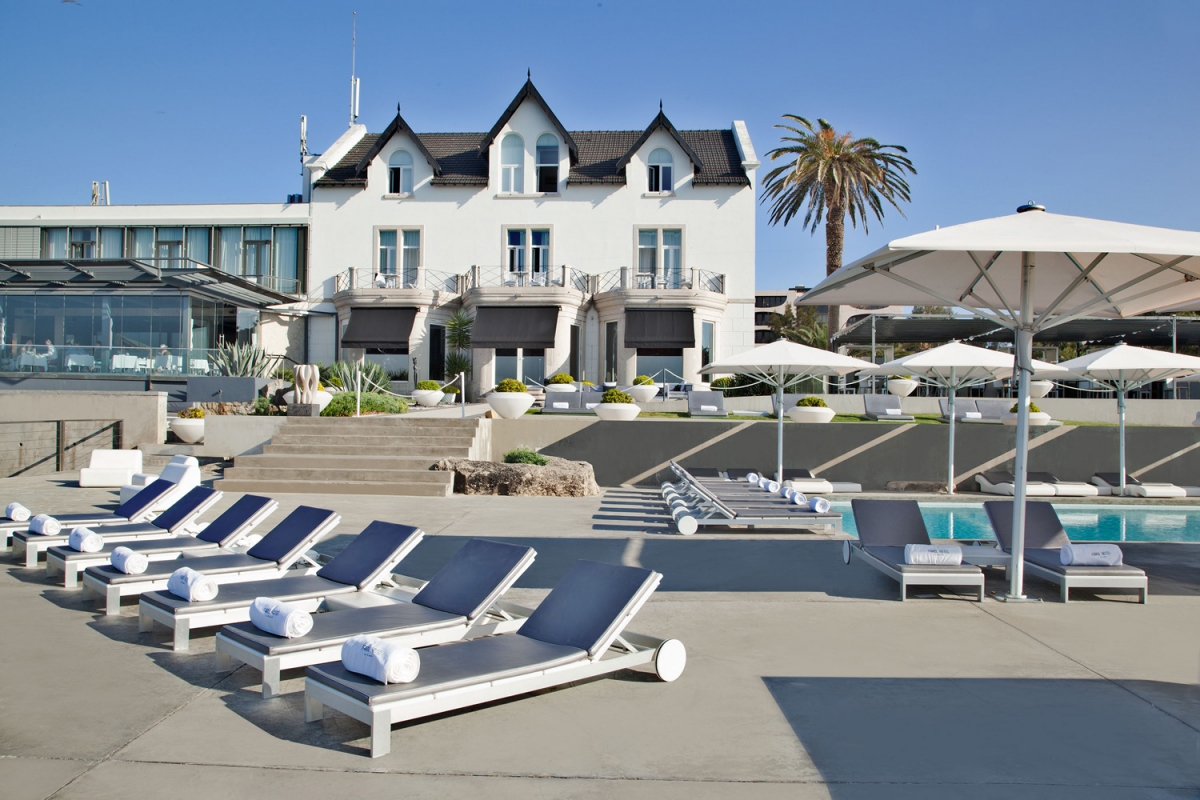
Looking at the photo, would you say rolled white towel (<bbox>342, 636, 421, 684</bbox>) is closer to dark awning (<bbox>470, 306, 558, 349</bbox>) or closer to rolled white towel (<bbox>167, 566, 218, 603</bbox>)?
rolled white towel (<bbox>167, 566, 218, 603</bbox>)

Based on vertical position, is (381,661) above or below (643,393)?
below

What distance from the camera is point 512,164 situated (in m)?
33.9

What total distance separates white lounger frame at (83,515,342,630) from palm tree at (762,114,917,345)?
26.2 meters

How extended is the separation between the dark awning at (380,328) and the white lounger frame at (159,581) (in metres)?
25.2

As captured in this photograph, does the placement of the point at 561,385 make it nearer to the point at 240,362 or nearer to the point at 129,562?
the point at 240,362

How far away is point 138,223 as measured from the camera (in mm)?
34469

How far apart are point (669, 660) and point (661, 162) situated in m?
30.3

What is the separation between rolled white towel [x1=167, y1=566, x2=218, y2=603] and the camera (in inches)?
234

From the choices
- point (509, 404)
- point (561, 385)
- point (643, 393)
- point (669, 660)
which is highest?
point (561, 385)

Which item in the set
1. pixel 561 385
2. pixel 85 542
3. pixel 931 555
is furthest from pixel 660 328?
pixel 85 542

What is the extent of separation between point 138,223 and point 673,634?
3496 centimetres

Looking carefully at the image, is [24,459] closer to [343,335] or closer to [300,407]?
[300,407]

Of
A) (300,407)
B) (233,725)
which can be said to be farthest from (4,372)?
(233,725)

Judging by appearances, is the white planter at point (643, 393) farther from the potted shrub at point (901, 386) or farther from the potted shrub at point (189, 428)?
the potted shrub at point (189, 428)
